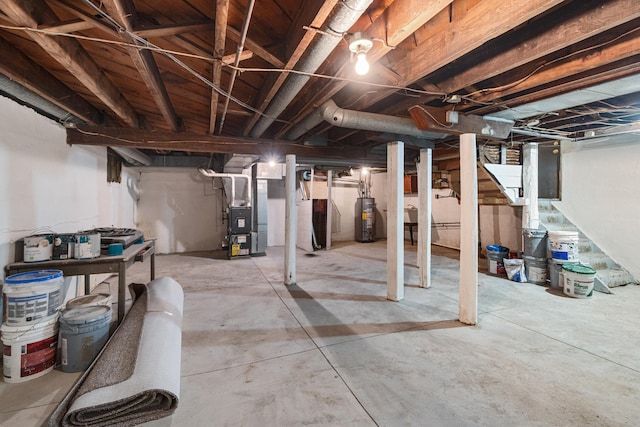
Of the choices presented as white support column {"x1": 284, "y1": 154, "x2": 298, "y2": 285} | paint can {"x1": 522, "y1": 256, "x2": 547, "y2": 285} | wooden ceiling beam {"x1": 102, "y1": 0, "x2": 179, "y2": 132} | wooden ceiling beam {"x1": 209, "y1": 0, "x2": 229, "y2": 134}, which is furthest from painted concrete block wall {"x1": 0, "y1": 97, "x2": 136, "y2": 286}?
paint can {"x1": 522, "y1": 256, "x2": 547, "y2": 285}

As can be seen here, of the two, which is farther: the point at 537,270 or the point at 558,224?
the point at 558,224

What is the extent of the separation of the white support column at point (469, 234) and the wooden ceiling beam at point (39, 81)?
3.74 metres

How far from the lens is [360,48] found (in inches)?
62.2

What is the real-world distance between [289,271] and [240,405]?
2.41 m

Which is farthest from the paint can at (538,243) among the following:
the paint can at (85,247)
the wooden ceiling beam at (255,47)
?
the paint can at (85,247)

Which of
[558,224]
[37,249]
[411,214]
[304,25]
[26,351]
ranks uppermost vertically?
[304,25]

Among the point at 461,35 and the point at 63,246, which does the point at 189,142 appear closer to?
the point at 63,246

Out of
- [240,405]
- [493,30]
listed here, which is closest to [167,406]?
[240,405]

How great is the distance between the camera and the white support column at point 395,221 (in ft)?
10.8

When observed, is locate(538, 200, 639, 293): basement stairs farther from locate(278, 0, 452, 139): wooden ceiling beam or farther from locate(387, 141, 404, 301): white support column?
locate(278, 0, 452, 139): wooden ceiling beam

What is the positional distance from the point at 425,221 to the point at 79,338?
3.90m

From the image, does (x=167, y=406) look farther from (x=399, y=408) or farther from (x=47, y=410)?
(x=399, y=408)

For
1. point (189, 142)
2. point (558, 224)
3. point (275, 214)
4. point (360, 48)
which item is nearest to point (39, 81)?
point (189, 142)

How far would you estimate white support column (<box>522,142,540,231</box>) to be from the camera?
175 inches
